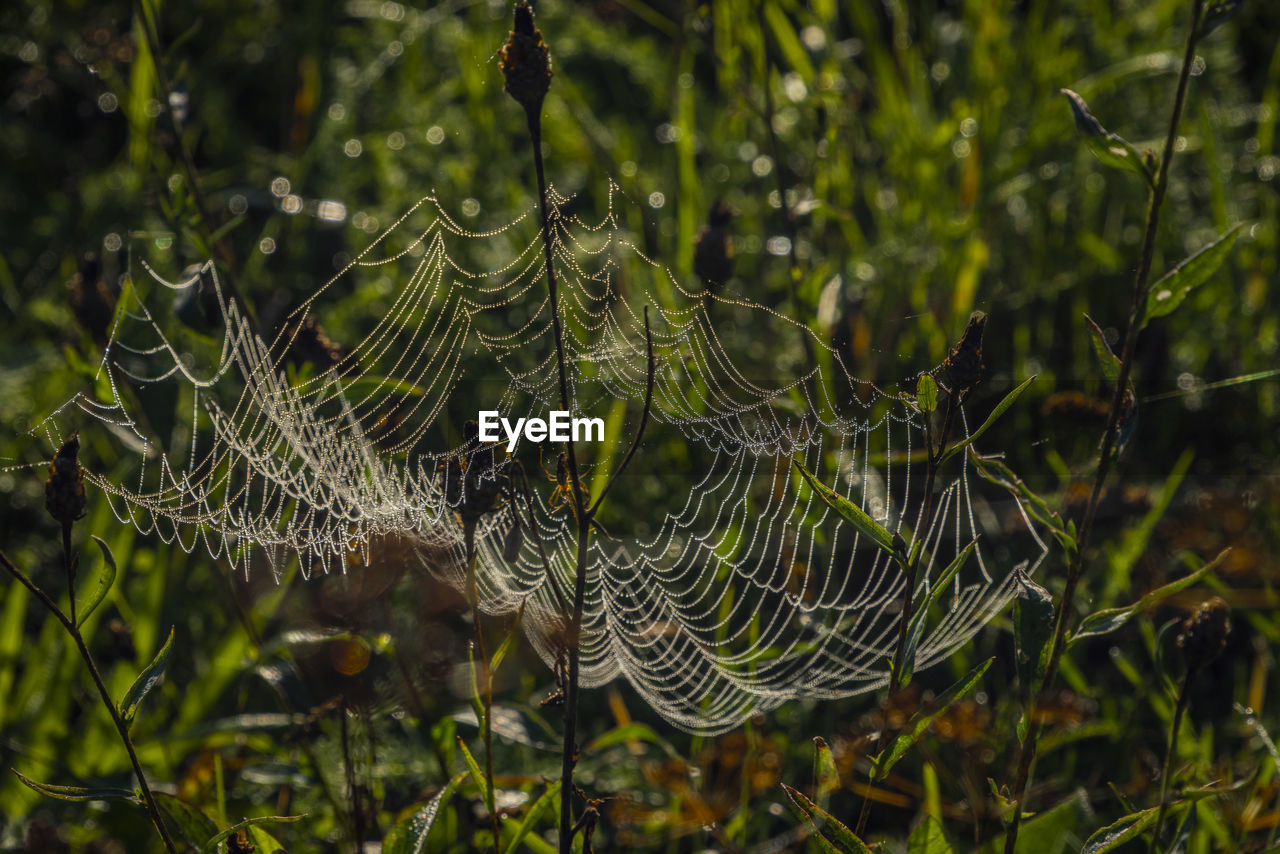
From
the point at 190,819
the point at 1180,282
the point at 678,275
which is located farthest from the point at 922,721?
the point at 678,275

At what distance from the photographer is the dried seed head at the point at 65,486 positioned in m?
0.90

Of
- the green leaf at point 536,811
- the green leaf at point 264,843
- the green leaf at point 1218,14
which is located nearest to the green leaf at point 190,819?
the green leaf at point 264,843

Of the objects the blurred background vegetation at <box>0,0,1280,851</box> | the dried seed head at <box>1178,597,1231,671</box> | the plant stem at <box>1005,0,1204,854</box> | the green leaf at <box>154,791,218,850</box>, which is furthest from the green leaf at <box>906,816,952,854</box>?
the green leaf at <box>154,791,218,850</box>

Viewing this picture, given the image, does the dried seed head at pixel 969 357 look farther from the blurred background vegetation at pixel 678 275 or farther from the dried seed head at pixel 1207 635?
the blurred background vegetation at pixel 678 275

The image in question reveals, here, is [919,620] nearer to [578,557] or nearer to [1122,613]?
[1122,613]

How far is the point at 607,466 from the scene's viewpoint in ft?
5.75

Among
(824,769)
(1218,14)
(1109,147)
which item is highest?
(1218,14)

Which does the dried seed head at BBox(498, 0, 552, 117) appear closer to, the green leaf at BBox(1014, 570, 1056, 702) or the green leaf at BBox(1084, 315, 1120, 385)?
the green leaf at BBox(1084, 315, 1120, 385)

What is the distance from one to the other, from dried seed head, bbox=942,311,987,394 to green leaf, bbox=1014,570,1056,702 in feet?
0.79

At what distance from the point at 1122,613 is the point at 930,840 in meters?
0.34

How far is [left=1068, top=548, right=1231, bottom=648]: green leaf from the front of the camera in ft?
3.24

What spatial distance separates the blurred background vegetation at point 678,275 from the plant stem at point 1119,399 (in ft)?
0.78

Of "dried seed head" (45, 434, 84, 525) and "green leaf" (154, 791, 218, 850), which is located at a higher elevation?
"dried seed head" (45, 434, 84, 525)

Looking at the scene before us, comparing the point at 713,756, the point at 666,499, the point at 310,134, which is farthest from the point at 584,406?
the point at 310,134
